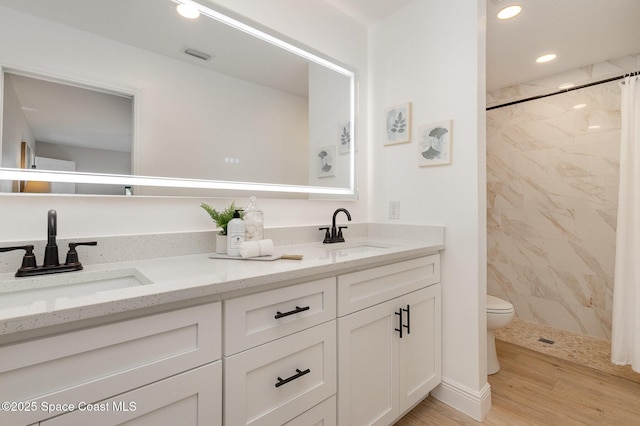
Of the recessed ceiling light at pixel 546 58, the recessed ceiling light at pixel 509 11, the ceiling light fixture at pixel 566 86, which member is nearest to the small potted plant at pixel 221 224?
the recessed ceiling light at pixel 509 11

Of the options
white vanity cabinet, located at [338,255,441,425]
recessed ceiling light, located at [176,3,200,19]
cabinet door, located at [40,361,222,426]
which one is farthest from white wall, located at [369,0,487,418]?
cabinet door, located at [40,361,222,426]

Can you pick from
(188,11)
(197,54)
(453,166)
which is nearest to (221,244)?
(197,54)

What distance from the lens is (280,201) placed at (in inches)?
67.6

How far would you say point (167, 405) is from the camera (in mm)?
762

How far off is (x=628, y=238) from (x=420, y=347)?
5.66ft

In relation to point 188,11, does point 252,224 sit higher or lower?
lower

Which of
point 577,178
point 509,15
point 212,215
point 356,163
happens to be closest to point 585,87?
point 577,178

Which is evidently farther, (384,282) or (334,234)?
(334,234)

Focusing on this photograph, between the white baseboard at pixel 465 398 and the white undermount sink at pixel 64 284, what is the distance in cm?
168

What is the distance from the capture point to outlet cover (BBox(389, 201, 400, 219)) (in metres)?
1.98

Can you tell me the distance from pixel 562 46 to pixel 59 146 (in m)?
3.33

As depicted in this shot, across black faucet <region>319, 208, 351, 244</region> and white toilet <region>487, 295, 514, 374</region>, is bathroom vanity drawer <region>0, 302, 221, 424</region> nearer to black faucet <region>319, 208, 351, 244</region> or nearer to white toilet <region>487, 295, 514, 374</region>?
black faucet <region>319, 208, 351, 244</region>

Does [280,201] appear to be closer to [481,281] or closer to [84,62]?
[84,62]

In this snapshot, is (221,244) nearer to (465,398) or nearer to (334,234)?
(334,234)
